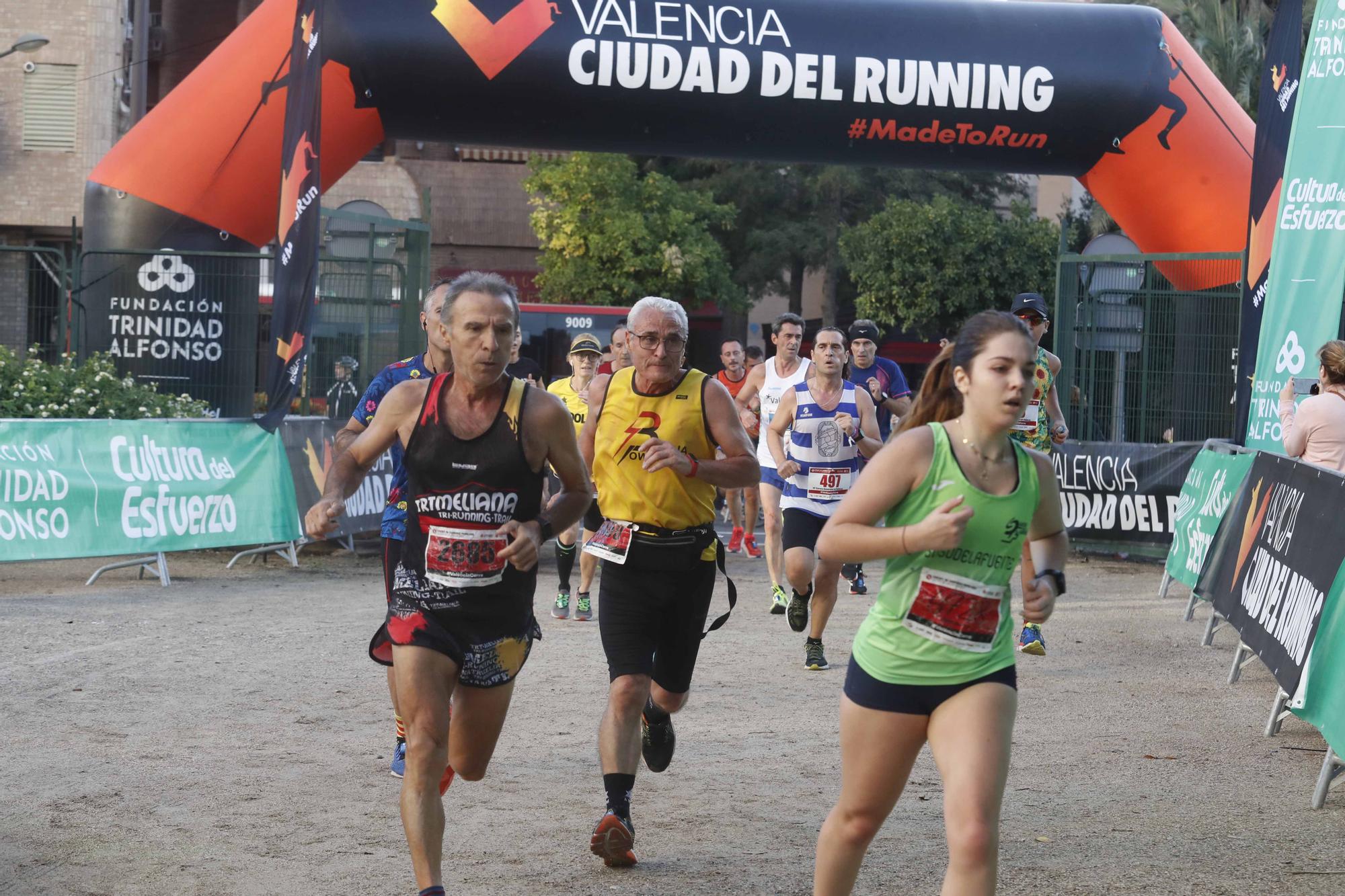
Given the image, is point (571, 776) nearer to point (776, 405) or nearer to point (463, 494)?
point (463, 494)

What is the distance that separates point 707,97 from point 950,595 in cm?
1015

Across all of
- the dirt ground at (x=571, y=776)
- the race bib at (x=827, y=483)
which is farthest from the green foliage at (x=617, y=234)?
the race bib at (x=827, y=483)

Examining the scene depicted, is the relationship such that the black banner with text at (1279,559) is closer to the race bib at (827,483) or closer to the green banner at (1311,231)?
the green banner at (1311,231)

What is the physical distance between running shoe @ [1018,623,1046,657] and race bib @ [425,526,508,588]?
5.68 metres

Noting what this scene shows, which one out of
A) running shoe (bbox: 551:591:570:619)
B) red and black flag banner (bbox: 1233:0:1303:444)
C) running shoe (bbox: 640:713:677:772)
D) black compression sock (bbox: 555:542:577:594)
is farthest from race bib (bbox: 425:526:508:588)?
red and black flag banner (bbox: 1233:0:1303:444)

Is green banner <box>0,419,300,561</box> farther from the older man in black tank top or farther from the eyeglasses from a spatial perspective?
the older man in black tank top

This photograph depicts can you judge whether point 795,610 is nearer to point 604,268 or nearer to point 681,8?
point 681,8

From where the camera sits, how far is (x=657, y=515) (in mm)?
5707

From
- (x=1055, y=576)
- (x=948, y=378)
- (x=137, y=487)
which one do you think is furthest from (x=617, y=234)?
(x=1055, y=576)

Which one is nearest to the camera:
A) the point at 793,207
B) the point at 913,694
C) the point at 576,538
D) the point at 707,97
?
the point at 913,694

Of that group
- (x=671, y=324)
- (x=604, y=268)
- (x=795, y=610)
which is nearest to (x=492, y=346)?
(x=671, y=324)

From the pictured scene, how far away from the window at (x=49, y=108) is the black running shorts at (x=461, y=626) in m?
31.0

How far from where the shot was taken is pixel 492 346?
4469 mm

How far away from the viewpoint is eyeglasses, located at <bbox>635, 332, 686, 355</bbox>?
5.71 m
